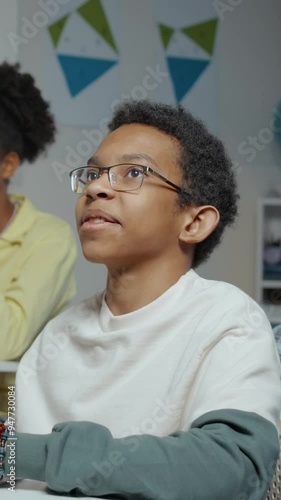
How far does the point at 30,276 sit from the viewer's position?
6.18 feet

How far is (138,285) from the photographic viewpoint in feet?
3.64

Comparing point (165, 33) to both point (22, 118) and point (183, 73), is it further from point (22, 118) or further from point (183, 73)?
point (22, 118)

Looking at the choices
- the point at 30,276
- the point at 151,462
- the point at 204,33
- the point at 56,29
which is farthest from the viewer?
the point at 204,33

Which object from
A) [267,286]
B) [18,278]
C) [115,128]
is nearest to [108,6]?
[267,286]

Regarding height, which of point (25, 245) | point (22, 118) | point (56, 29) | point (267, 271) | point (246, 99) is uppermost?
point (56, 29)

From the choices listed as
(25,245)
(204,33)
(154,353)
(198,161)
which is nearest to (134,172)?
(198,161)

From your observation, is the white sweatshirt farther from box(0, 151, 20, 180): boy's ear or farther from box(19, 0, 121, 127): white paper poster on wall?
box(19, 0, 121, 127): white paper poster on wall

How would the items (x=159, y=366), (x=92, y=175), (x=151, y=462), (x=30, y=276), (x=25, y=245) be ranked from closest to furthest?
(x=151, y=462), (x=159, y=366), (x=92, y=175), (x=30, y=276), (x=25, y=245)

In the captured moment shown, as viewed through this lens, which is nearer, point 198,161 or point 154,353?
point 154,353

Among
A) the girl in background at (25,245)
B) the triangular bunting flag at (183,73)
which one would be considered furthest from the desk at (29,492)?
the triangular bunting flag at (183,73)

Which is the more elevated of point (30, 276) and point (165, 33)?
point (165, 33)

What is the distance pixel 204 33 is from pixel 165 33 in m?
0.22

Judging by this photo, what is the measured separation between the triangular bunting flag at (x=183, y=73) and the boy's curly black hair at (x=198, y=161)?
8.27 ft

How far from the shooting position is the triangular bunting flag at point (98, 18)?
139 inches
